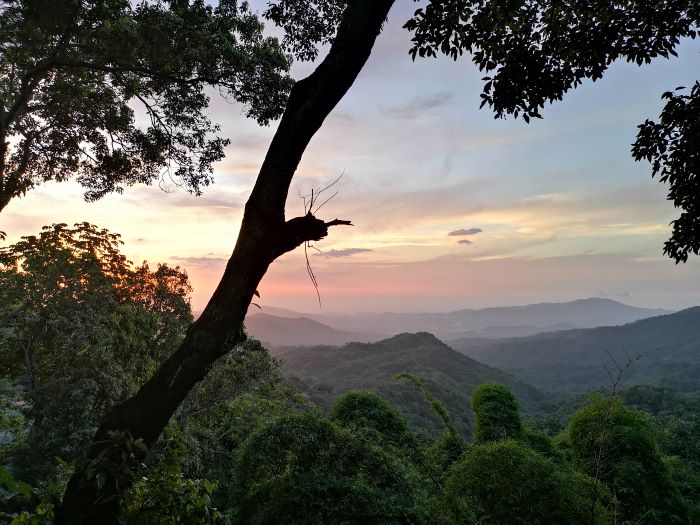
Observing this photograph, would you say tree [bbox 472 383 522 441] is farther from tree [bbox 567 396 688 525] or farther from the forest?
tree [bbox 567 396 688 525]

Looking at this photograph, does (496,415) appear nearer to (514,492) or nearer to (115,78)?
(514,492)

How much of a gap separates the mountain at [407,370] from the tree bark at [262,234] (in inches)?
2884

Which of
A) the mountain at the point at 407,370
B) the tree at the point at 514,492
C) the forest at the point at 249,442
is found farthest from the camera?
the mountain at the point at 407,370

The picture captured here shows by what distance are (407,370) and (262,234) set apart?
141731 mm

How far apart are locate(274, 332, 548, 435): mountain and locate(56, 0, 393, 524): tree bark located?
73250 mm

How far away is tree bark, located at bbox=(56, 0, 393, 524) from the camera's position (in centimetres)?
353

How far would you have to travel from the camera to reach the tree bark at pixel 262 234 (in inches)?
139

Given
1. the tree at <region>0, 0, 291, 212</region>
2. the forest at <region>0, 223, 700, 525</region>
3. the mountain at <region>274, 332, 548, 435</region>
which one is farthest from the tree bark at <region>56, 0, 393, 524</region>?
the mountain at <region>274, 332, 548, 435</region>

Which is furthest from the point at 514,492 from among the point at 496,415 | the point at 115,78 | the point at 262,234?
the point at 115,78

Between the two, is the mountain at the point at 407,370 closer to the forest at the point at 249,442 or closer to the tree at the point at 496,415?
the forest at the point at 249,442

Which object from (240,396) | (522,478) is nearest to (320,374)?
(240,396)

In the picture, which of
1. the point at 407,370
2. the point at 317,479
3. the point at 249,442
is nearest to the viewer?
the point at 317,479

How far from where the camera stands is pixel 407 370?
454 ft

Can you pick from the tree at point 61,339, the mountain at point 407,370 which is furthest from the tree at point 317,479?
the mountain at point 407,370
